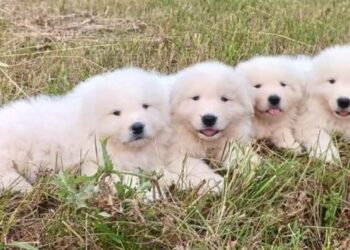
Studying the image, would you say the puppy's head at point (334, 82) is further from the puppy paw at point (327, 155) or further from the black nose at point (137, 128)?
the black nose at point (137, 128)

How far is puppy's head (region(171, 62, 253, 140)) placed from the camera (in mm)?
4934

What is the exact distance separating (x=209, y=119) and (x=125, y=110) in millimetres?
583

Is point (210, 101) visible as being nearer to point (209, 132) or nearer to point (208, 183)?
point (209, 132)

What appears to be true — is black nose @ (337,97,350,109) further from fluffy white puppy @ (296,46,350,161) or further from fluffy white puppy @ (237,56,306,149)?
fluffy white puppy @ (237,56,306,149)

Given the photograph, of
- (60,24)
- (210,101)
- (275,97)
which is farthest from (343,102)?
(60,24)

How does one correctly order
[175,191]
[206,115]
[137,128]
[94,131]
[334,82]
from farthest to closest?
[334,82] → [206,115] → [94,131] → [137,128] → [175,191]

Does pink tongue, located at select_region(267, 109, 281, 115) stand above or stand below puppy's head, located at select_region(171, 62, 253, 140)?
below

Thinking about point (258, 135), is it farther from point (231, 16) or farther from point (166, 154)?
point (231, 16)

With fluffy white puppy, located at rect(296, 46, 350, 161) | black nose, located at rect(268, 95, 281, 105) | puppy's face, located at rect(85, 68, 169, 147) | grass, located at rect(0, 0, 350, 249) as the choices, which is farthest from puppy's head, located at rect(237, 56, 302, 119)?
puppy's face, located at rect(85, 68, 169, 147)

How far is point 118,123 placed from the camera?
4668 mm

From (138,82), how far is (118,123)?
317mm

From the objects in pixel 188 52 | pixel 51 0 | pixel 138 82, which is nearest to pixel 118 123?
pixel 138 82

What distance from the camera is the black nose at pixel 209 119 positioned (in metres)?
4.90

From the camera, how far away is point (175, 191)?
4.32m
